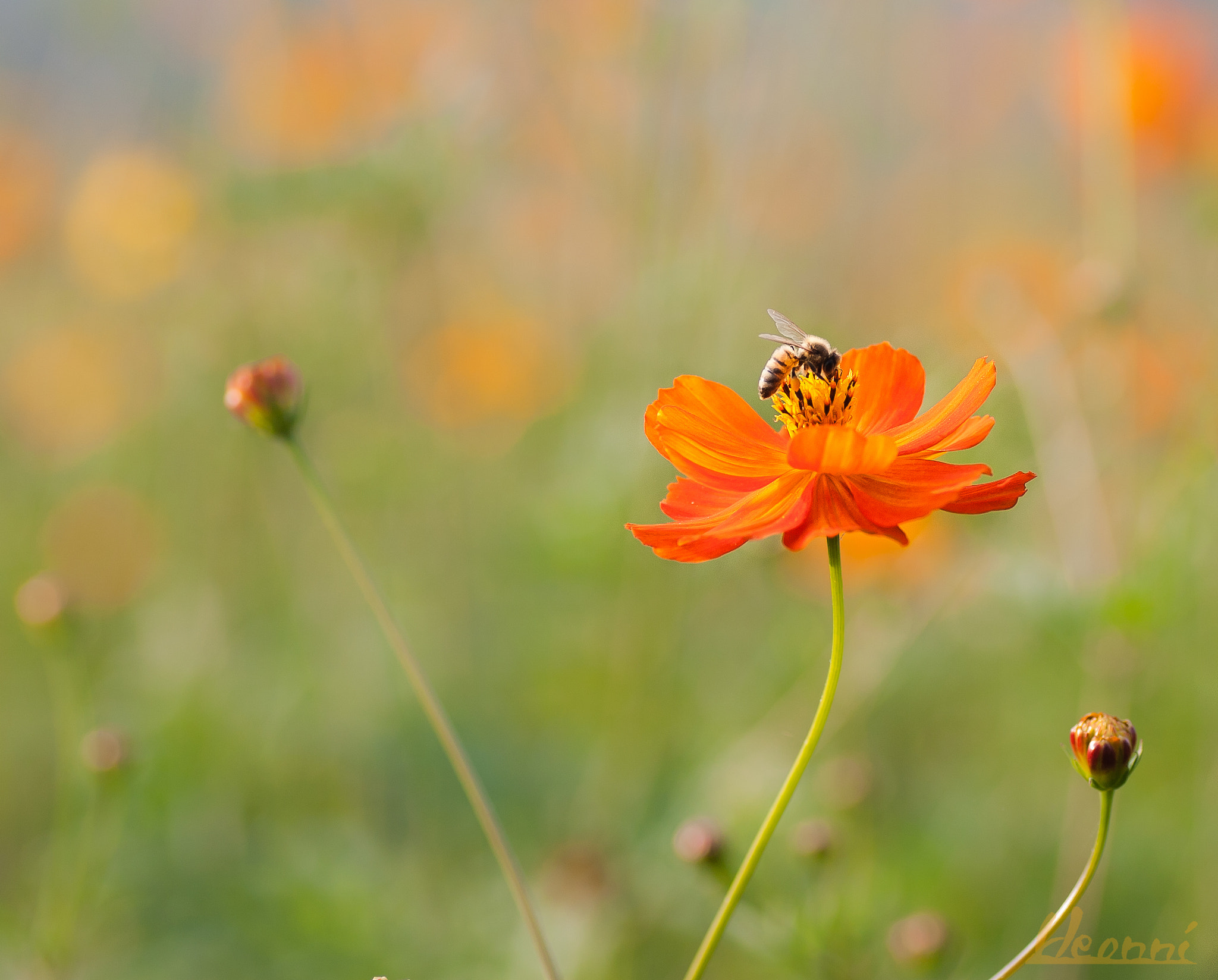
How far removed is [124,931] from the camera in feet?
5.32

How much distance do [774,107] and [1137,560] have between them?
146 cm

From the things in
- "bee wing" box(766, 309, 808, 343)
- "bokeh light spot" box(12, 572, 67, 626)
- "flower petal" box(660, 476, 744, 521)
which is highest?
"bee wing" box(766, 309, 808, 343)

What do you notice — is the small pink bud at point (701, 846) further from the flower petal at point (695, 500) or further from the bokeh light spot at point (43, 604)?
the bokeh light spot at point (43, 604)

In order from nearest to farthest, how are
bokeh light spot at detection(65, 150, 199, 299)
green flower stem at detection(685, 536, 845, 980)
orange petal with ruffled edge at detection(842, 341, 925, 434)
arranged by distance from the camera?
1. green flower stem at detection(685, 536, 845, 980)
2. orange petal with ruffled edge at detection(842, 341, 925, 434)
3. bokeh light spot at detection(65, 150, 199, 299)

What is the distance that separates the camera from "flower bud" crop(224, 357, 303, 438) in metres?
0.80

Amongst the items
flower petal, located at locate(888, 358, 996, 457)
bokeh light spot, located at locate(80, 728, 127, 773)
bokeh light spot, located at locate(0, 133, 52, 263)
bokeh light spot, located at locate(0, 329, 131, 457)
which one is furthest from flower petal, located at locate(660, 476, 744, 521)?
bokeh light spot, located at locate(0, 133, 52, 263)

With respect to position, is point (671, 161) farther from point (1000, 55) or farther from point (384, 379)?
point (1000, 55)

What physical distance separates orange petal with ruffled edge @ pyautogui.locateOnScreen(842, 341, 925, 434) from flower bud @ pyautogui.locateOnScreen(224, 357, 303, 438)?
0.43 metres

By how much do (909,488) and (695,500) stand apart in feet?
0.48

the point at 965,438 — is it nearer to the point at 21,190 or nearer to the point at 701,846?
the point at 701,846

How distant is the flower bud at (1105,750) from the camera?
0.61 meters

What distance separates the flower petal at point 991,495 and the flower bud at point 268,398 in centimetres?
50

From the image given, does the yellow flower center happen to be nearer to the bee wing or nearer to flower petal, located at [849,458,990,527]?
the bee wing

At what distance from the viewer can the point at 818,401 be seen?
910 millimetres
